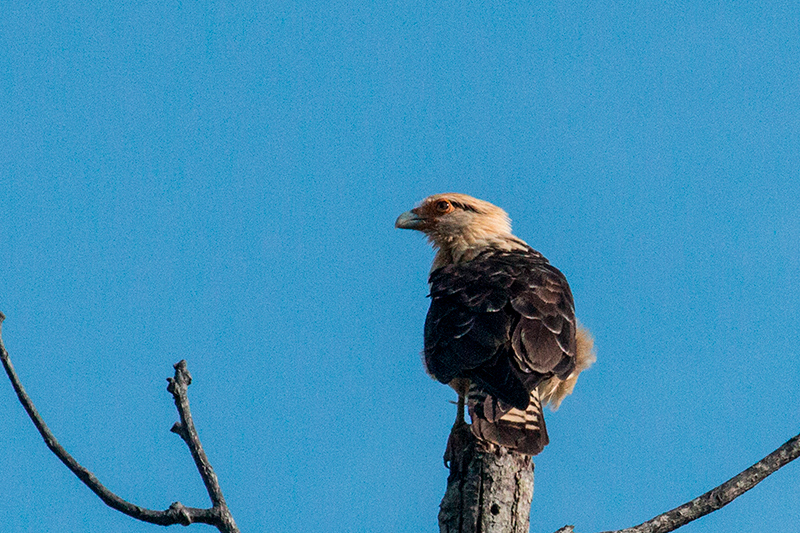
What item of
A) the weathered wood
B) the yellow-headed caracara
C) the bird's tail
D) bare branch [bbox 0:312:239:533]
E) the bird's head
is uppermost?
the bird's head

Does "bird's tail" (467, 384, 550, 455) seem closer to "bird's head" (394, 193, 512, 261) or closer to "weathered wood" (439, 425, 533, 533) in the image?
"weathered wood" (439, 425, 533, 533)

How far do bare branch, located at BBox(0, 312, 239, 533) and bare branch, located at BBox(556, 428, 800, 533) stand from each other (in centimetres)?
203

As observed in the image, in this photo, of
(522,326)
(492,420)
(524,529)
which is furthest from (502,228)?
(524,529)

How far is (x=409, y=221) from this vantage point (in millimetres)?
10430

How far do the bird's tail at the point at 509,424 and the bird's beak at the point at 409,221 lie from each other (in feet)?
11.7

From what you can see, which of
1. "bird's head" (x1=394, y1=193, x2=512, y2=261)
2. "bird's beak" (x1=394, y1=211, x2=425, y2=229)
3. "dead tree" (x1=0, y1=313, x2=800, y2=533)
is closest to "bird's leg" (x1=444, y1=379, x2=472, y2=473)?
"dead tree" (x1=0, y1=313, x2=800, y2=533)

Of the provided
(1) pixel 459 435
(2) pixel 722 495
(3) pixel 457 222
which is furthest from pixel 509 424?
(3) pixel 457 222

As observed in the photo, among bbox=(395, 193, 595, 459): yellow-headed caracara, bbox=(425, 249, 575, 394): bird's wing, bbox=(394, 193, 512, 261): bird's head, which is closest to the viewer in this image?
bbox=(395, 193, 595, 459): yellow-headed caracara

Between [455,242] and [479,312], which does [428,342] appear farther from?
[455,242]

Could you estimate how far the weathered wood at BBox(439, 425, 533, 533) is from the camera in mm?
5438

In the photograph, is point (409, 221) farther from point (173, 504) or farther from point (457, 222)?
point (173, 504)

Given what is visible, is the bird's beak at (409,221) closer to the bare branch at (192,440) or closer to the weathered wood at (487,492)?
the weathered wood at (487,492)

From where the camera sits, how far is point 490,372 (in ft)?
23.8

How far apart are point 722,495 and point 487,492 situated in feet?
4.35
